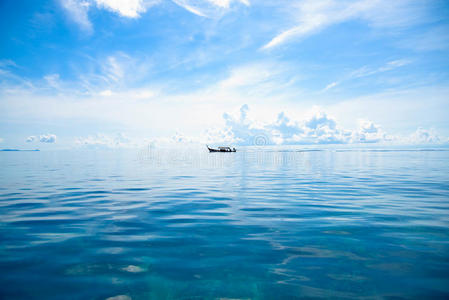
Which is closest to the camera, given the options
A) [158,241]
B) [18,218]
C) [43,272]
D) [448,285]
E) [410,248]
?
[448,285]

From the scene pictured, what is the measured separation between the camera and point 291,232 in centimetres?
963

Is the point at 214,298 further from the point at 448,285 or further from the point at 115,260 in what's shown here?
the point at 448,285

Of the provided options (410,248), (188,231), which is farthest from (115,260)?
(410,248)

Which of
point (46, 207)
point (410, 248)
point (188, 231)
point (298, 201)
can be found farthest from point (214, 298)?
point (46, 207)

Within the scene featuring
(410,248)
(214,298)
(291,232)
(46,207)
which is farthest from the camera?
(46,207)

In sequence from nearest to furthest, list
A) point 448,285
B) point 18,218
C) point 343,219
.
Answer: point 448,285
point 343,219
point 18,218

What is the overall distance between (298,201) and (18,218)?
14.9m

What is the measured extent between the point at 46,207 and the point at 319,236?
48.0 feet

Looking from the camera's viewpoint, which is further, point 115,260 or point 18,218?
point 18,218

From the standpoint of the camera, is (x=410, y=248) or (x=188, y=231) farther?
(x=188, y=231)

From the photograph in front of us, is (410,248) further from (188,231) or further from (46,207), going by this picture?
(46,207)

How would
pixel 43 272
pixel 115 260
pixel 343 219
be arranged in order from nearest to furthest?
pixel 43 272, pixel 115 260, pixel 343 219

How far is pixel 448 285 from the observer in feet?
19.7

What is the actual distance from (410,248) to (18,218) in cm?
1647
